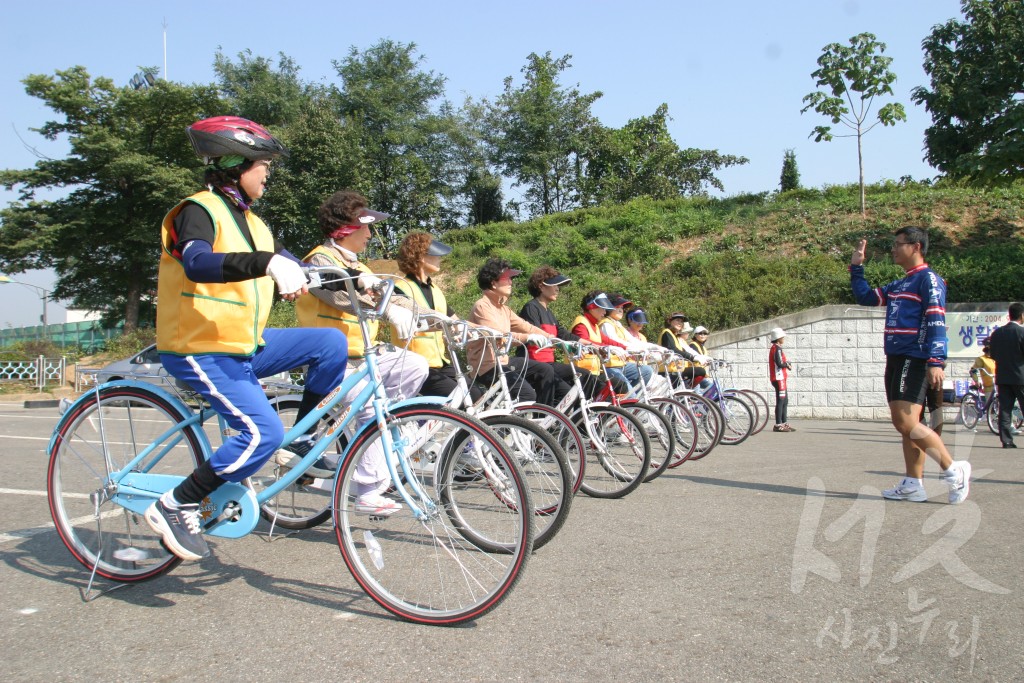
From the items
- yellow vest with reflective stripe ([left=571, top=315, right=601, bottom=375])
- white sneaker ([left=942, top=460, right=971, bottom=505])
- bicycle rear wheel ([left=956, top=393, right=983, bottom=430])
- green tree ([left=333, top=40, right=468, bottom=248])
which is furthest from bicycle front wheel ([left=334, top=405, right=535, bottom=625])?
green tree ([left=333, top=40, right=468, bottom=248])

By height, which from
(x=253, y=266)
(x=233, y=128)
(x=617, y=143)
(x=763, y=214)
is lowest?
(x=253, y=266)

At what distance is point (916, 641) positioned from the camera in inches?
121

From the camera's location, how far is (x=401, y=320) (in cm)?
362

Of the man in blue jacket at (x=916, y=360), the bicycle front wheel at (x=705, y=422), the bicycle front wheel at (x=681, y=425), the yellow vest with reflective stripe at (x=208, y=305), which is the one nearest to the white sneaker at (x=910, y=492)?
the man in blue jacket at (x=916, y=360)

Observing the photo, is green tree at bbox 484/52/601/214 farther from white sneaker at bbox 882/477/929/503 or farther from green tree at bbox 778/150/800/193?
white sneaker at bbox 882/477/929/503

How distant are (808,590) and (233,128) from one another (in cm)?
329

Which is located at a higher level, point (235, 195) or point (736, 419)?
point (235, 195)

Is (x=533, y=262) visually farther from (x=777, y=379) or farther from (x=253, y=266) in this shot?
(x=253, y=266)

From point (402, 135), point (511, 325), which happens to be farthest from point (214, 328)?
point (402, 135)

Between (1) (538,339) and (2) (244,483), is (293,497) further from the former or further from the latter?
(1) (538,339)

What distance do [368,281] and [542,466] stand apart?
4.38 feet

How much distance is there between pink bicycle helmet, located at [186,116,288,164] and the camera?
3.46m

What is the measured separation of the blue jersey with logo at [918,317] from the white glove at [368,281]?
425 centimetres

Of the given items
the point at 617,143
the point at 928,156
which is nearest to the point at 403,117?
the point at 617,143
